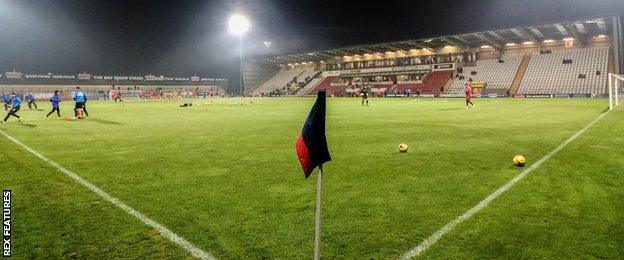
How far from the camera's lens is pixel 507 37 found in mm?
56375

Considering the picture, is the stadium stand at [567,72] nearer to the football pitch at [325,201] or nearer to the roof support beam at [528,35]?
the roof support beam at [528,35]

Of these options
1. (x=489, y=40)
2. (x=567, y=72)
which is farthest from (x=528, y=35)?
(x=567, y=72)

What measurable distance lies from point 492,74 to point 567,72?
31.5ft

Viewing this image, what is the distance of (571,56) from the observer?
176 ft

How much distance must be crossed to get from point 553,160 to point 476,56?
60.9m

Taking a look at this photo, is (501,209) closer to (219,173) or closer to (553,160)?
(553,160)

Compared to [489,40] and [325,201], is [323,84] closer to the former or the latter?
[489,40]

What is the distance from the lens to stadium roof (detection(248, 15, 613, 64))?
1849 inches

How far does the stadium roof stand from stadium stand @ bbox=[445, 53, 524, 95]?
266 cm

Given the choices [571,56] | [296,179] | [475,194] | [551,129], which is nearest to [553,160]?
[475,194]

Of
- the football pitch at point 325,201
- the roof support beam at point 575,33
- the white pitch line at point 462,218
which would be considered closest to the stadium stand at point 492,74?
the roof support beam at point 575,33

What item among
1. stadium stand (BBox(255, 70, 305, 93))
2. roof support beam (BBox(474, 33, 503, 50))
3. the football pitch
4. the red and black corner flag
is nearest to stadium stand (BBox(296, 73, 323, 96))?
stadium stand (BBox(255, 70, 305, 93))

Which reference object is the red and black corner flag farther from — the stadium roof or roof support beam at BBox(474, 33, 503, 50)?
roof support beam at BBox(474, 33, 503, 50)

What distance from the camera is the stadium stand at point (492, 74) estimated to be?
5594 cm
